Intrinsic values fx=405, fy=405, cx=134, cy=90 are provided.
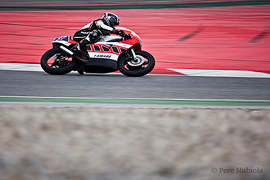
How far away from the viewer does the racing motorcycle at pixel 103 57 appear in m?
8.23

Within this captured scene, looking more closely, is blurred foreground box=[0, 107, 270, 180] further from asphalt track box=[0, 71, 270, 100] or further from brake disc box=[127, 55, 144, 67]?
brake disc box=[127, 55, 144, 67]

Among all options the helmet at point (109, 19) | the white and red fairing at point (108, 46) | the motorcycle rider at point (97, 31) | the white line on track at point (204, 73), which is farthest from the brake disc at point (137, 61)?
the white line on track at point (204, 73)

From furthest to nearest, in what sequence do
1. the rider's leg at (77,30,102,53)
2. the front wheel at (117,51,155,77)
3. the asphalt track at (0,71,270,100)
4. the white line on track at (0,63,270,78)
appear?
the white line on track at (0,63,270,78) → the rider's leg at (77,30,102,53) → the front wheel at (117,51,155,77) → the asphalt track at (0,71,270,100)

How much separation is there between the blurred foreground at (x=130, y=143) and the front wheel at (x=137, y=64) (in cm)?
310

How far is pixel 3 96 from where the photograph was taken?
20.4 ft

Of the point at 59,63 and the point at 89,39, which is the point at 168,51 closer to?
the point at 89,39

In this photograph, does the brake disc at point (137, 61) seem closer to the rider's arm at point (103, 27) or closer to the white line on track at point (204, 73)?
the rider's arm at point (103, 27)

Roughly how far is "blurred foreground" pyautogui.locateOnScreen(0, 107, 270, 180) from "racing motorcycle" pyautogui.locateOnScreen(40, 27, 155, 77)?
3199 millimetres

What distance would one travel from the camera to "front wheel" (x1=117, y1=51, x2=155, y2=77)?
8195 mm

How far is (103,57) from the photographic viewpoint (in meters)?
8.32

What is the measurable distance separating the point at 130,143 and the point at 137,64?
4.56m

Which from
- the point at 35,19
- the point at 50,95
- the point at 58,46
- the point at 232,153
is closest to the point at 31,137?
the point at 232,153

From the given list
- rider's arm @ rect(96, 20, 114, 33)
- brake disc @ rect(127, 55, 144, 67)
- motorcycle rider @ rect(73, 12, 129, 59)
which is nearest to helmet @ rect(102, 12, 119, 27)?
motorcycle rider @ rect(73, 12, 129, 59)

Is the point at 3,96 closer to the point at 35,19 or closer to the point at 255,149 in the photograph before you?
the point at 255,149
